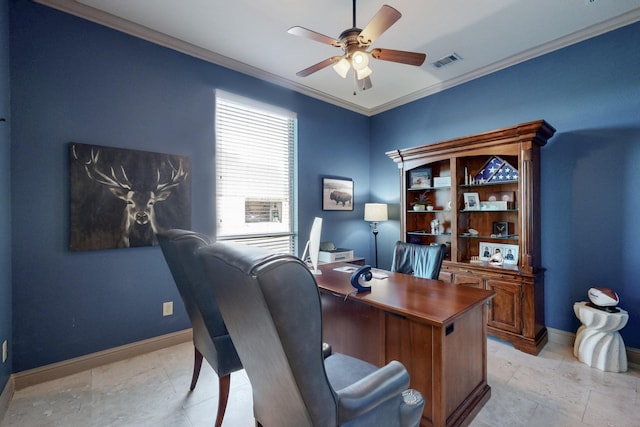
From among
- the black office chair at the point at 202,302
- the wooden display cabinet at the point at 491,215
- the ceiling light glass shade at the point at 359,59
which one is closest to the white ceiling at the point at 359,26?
the ceiling light glass shade at the point at 359,59

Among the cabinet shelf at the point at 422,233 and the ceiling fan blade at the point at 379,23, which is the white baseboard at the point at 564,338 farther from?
the ceiling fan blade at the point at 379,23

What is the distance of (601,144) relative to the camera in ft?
8.51

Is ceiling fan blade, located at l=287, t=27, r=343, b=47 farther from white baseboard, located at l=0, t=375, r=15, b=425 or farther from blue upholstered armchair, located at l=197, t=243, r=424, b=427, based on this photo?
white baseboard, located at l=0, t=375, r=15, b=425

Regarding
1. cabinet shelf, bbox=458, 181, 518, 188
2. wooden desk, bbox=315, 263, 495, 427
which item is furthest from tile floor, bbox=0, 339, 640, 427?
cabinet shelf, bbox=458, 181, 518, 188

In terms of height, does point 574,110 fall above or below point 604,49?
below

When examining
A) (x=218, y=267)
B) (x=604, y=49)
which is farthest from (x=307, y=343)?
(x=604, y=49)

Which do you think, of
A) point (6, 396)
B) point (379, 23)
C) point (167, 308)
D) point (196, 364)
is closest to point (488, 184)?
point (379, 23)

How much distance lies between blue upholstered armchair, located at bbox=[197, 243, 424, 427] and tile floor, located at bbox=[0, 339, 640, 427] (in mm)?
1057

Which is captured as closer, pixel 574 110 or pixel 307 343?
pixel 307 343

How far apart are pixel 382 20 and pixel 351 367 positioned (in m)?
2.05

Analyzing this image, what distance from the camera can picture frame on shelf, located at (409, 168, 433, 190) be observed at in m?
3.70

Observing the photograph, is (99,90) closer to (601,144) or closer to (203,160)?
(203,160)

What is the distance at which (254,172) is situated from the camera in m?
3.42

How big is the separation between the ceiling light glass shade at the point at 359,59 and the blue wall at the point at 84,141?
172 cm
